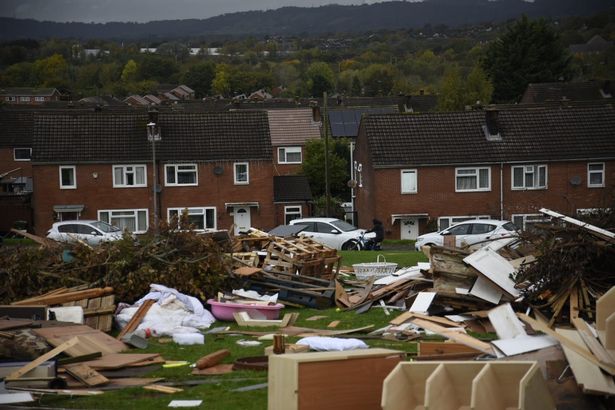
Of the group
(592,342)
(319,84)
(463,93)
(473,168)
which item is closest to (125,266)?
(592,342)

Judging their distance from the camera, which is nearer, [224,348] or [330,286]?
[224,348]

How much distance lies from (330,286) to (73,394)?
350 inches

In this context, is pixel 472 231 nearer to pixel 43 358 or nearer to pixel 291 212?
pixel 291 212

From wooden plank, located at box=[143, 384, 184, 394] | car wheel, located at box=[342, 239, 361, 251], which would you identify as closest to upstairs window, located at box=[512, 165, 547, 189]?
car wheel, located at box=[342, 239, 361, 251]

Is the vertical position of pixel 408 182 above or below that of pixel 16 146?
below

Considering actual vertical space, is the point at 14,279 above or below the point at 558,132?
below

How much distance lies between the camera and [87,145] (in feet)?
155

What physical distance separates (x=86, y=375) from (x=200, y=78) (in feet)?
587

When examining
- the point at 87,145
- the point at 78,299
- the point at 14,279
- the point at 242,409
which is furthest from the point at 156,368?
the point at 87,145

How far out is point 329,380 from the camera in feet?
34.1

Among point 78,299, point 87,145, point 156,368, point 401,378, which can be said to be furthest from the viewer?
point 87,145

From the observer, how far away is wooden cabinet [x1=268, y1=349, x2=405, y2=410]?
1022 cm

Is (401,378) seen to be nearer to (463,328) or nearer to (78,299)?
(463,328)

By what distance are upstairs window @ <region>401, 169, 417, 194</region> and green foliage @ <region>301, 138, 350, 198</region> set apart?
42.6 ft
